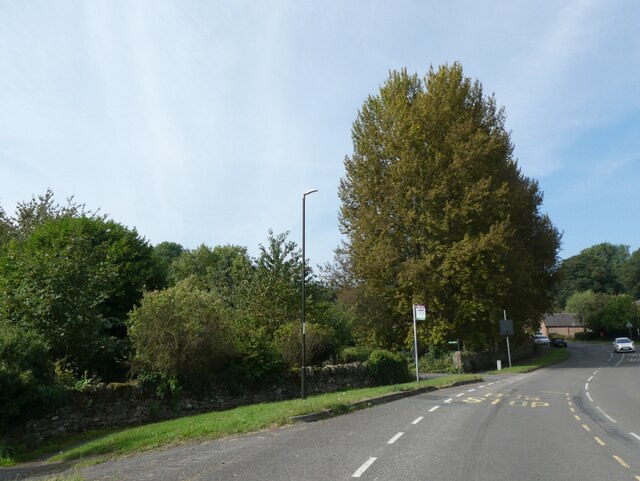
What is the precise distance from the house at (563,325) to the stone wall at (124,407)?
113028 mm

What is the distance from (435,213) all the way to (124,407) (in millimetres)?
25212

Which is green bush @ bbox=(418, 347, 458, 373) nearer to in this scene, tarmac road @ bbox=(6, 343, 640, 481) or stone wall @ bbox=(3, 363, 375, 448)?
stone wall @ bbox=(3, 363, 375, 448)

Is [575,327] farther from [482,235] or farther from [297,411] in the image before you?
[297,411]

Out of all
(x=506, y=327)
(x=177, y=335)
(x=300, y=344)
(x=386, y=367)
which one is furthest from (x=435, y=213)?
(x=177, y=335)

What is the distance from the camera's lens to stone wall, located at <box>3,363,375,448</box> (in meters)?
14.8

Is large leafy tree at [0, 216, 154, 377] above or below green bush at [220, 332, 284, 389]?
above

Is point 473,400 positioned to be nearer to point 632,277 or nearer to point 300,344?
→ point 300,344

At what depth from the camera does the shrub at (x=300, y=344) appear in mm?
23609

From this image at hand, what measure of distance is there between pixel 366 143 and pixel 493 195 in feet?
33.5

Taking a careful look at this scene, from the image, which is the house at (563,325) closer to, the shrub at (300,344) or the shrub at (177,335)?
the shrub at (300,344)

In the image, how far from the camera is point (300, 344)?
929 inches

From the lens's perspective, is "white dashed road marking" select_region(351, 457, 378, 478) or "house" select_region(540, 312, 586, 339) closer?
"white dashed road marking" select_region(351, 457, 378, 478)

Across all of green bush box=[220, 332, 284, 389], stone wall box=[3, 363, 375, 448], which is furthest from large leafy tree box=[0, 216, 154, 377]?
green bush box=[220, 332, 284, 389]

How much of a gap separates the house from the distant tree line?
2.44 meters
